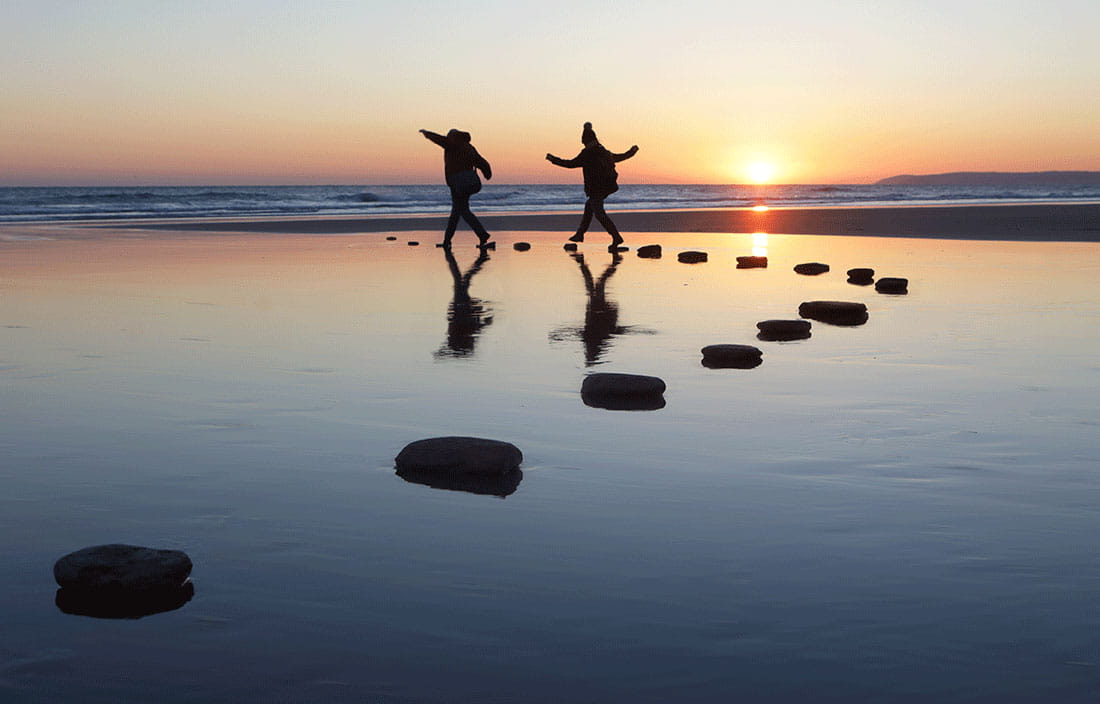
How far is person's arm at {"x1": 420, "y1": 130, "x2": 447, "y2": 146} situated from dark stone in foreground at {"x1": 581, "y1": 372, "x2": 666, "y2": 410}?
14.0 metres

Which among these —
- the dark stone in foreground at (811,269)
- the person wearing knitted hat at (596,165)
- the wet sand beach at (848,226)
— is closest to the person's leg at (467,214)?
the person wearing knitted hat at (596,165)

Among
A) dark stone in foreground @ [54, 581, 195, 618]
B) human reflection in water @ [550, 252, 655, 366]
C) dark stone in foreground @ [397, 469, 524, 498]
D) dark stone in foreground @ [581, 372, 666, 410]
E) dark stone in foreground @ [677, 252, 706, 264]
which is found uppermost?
dark stone in foreground @ [677, 252, 706, 264]

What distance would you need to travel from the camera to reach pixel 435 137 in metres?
19.7

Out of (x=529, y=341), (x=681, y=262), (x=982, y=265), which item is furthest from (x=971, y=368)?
(x=681, y=262)

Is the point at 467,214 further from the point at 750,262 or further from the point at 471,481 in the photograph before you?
the point at 471,481

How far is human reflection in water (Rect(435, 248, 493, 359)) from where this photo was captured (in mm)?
7879

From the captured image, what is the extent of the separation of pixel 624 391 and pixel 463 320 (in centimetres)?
375

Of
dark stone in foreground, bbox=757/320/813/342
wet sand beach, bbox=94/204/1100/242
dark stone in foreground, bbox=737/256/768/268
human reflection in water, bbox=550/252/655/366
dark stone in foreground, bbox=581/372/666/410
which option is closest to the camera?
dark stone in foreground, bbox=581/372/666/410

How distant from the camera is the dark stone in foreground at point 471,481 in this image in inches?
171

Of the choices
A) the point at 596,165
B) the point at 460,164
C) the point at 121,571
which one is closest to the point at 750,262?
the point at 596,165

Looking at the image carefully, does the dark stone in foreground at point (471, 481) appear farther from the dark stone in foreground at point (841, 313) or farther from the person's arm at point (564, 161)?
the person's arm at point (564, 161)

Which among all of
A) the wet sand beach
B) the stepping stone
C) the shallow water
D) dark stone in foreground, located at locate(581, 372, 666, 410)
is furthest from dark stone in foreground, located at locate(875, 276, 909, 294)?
the wet sand beach

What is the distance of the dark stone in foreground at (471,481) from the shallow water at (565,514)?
0.07m

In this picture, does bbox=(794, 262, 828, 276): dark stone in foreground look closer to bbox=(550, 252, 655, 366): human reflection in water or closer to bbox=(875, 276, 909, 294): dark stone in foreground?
bbox=(875, 276, 909, 294): dark stone in foreground
